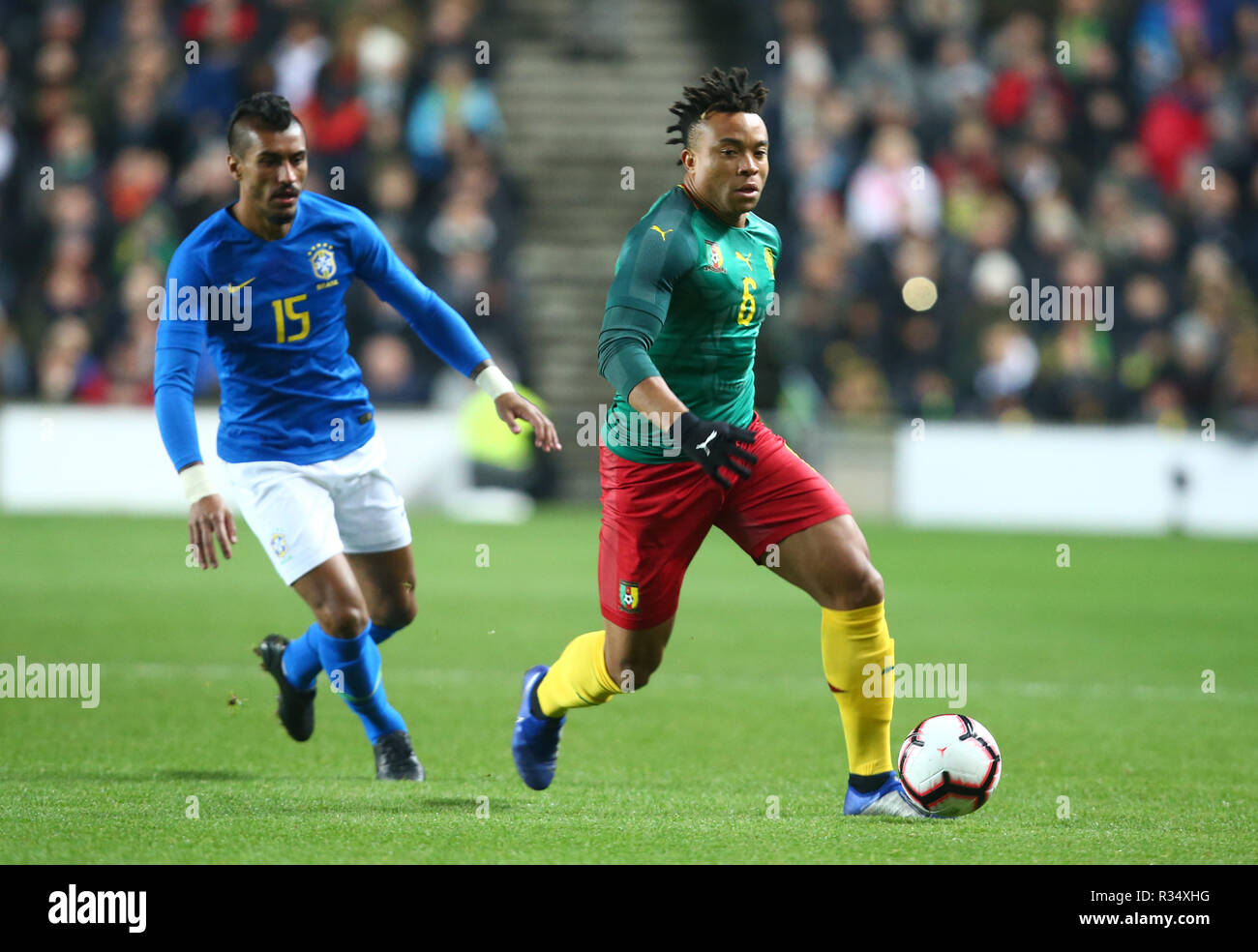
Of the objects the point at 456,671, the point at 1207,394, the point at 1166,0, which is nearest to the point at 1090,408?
the point at 1207,394

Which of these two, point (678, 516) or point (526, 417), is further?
point (526, 417)

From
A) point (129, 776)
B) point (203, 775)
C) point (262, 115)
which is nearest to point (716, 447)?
point (262, 115)

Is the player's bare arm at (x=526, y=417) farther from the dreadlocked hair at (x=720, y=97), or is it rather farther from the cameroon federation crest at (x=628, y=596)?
the dreadlocked hair at (x=720, y=97)

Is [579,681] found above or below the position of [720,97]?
below

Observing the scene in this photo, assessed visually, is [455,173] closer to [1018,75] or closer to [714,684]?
[1018,75]

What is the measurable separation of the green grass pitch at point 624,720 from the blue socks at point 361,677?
223 mm

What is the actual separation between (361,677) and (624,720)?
1.99 m

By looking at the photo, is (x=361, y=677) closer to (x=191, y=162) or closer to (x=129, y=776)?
(x=129, y=776)

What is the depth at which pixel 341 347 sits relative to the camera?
262 inches

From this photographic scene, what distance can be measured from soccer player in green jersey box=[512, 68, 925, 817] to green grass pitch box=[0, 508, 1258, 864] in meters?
0.51

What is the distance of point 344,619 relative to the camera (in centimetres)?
627

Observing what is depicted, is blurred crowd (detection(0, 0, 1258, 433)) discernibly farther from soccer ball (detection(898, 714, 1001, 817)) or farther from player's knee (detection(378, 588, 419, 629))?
soccer ball (detection(898, 714, 1001, 817))

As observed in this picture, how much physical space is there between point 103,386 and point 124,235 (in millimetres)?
1766

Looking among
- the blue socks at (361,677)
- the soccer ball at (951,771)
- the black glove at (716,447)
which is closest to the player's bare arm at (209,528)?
the blue socks at (361,677)
